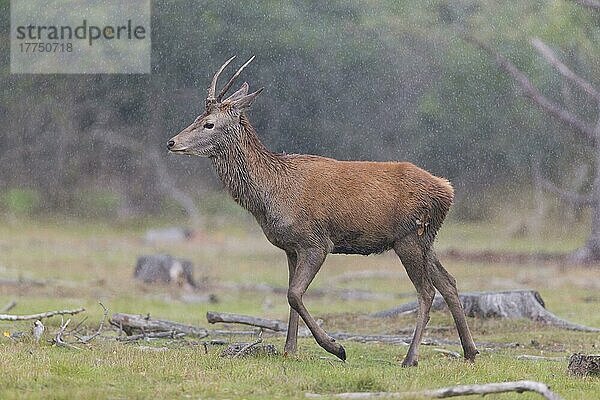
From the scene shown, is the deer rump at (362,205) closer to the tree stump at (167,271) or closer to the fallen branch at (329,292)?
the fallen branch at (329,292)

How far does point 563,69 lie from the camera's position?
27922mm

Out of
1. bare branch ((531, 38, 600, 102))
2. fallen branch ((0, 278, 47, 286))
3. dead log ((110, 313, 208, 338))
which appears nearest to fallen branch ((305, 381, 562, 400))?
dead log ((110, 313, 208, 338))

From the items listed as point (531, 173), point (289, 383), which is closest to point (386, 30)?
point (531, 173)

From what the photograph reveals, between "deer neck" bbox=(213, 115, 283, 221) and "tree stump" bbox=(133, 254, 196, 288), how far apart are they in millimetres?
9631

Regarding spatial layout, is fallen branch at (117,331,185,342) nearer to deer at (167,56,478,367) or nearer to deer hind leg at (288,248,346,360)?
deer at (167,56,478,367)

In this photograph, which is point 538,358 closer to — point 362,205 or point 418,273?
point 418,273

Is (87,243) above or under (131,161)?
under

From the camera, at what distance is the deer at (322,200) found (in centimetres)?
1066

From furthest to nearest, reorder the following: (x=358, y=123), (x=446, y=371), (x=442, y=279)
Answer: (x=358, y=123) < (x=442, y=279) < (x=446, y=371)

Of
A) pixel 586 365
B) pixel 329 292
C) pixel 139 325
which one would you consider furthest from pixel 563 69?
pixel 586 365

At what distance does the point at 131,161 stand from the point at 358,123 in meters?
6.44

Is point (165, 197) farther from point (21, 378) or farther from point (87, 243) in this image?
point (21, 378)

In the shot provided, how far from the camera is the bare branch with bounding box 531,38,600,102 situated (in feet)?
90.0

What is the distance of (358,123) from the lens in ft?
85.1
